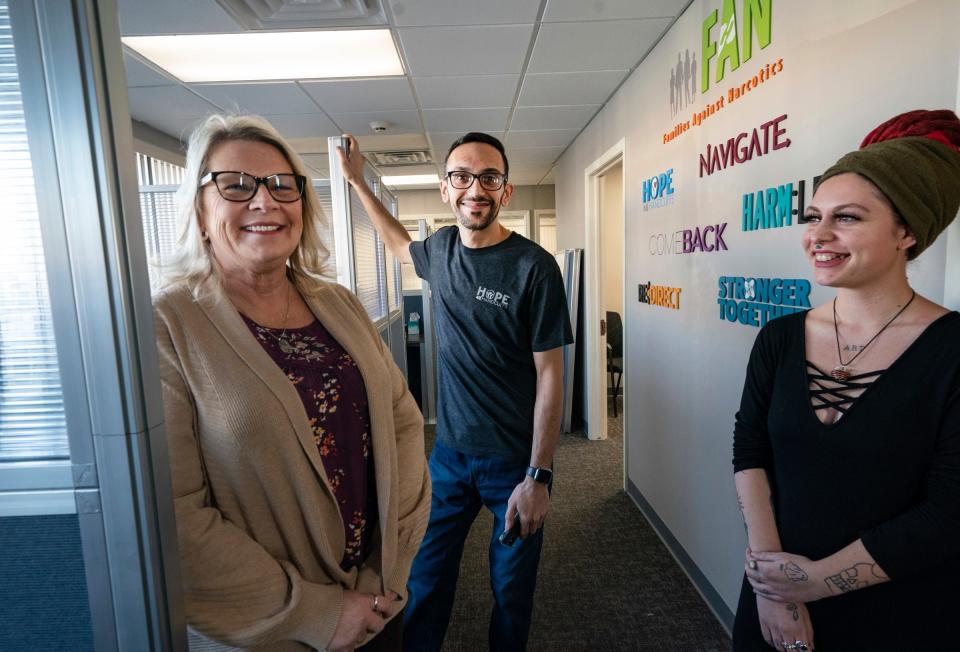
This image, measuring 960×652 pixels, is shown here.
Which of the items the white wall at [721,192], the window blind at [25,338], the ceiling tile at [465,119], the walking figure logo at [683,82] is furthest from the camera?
the ceiling tile at [465,119]

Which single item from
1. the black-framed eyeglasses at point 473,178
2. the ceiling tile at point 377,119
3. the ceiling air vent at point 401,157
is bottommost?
the black-framed eyeglasses at point 473,178

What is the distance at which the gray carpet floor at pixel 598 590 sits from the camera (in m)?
2.01

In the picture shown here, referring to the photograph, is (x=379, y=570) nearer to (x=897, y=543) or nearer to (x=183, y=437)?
(x=183, y=437)

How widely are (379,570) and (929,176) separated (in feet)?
4.23

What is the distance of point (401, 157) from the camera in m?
5.21

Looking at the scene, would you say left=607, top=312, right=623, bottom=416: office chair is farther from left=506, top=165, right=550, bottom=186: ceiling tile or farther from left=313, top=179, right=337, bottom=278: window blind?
left=313, top=179, right=337, bottom=278: window blind

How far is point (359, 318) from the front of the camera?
1.17 metres

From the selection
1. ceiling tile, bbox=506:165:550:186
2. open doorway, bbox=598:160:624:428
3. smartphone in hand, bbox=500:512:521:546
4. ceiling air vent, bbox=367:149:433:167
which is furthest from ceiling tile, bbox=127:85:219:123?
ceiling tile, bbox=506:165:550:186

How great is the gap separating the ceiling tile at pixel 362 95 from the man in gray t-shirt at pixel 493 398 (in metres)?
1.99

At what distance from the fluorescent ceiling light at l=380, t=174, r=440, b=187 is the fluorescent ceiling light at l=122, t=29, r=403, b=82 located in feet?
11.0

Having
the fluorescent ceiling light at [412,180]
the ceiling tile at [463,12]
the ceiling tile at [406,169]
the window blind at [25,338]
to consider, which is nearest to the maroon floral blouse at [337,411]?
the window blind at [25,338]

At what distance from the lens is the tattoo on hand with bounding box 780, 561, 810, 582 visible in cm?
97

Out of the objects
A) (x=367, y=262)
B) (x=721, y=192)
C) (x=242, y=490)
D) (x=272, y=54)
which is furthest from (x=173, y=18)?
(x=721, y=192)

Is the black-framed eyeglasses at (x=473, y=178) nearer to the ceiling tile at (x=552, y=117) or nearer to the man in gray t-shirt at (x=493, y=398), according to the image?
the man in gray t-shirt at (x=493, y=398)
